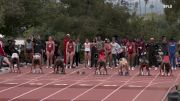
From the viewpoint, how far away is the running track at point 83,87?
15.4 metres

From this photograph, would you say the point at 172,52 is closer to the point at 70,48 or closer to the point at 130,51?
the point at 130,51

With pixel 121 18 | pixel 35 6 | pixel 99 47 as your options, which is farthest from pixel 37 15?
pixel 99 47

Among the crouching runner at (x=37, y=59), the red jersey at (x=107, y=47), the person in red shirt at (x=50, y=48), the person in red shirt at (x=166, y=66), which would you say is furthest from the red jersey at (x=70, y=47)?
the person in red shirt at (x=166, y=66)

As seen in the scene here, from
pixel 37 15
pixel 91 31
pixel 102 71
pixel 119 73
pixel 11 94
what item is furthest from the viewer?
pixel 37 15

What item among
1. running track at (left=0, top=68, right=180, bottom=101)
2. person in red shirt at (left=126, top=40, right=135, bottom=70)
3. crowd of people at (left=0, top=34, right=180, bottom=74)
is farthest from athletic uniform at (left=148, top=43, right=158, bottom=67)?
running track at (left=0, top=68, right=180, bottom=101)

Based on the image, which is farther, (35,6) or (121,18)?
(35,6)

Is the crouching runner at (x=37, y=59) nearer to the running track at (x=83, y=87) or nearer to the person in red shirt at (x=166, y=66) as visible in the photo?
the running track at (x=83, y=87)

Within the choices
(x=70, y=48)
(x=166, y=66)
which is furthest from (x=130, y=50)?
(x=166, y=66)

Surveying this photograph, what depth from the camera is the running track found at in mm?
15406

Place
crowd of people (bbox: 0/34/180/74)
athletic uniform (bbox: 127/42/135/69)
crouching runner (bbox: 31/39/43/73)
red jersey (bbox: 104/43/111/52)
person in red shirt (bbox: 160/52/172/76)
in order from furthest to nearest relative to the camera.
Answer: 1. red jersey (bbox: 104/43/111/52)
2. athletic uniform (bbox: 127/42/135/69)
3. crowd of people (bbox: 0/34/180/74)
4. crouching runner (bbox: 31/39/43/73)
5. person in red shirt (bbox: 160/52/172/76)

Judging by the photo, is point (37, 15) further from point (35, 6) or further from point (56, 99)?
point (56, 99)

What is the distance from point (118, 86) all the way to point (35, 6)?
35.8 metres

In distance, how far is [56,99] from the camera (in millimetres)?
14930

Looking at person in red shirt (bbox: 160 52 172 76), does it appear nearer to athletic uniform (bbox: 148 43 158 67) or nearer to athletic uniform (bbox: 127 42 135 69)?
athletic uniform (bbox: 127 42 135 69)
